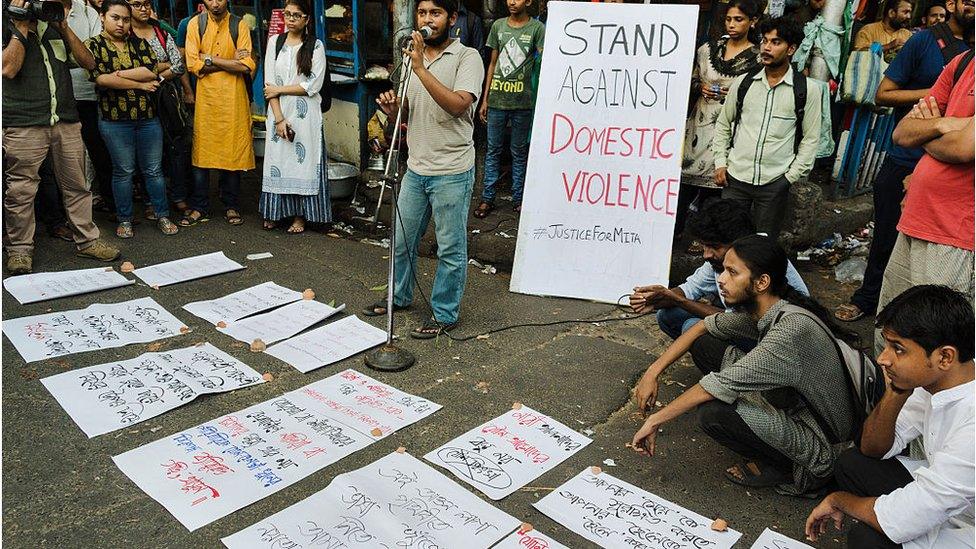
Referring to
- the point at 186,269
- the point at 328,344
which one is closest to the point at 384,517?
the point at 328,344

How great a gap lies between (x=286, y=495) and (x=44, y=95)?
3315mm

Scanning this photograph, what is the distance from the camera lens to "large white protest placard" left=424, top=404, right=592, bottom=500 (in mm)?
2627

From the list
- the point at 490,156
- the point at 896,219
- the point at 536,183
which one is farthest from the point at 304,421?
the point at 896,219

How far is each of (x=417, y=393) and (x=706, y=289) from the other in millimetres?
1474

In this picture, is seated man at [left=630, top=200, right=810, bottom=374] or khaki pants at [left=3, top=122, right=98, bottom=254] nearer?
seated man at [left=630, top=200, right=810, bottom=374]

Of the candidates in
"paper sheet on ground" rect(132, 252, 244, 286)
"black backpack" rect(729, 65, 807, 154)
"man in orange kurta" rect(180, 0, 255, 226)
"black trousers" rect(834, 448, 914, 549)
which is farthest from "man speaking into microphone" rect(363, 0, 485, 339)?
"man in orange kurta" rect(180, 0, 255, 226)

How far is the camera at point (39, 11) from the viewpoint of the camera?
13.3 feet

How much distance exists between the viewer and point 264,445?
276 cm

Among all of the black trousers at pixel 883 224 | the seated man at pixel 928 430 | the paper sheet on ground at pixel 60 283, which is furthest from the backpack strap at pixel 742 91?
the paper sheet on ground at pixel 60 283

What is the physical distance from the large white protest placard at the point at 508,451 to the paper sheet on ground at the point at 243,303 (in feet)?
5.77

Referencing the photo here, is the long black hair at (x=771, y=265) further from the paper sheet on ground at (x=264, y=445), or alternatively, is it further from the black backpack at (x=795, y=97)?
the black backpack at (x=795, y=97)

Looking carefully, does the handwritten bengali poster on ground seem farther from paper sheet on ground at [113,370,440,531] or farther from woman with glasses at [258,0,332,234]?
woman with glasses at [258,0,332,234]

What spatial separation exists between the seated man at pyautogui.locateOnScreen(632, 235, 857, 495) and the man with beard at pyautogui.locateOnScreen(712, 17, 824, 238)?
49.6 inches

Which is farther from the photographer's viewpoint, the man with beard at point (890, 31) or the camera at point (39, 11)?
the man with beard at point (890, 31)
